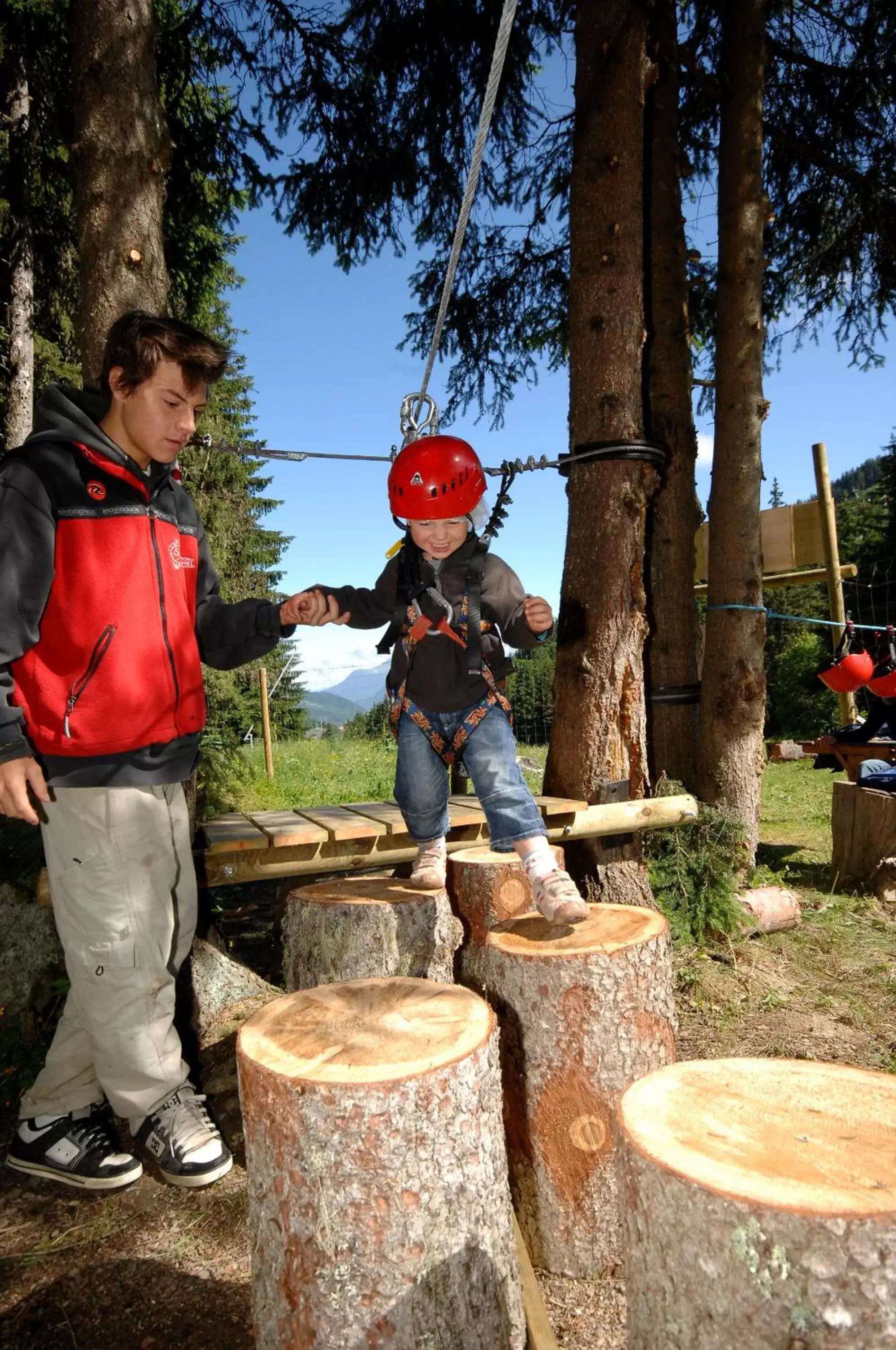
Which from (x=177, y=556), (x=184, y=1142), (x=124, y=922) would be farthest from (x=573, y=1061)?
(x=177, y=556)

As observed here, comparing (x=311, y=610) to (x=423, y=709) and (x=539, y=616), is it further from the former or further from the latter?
(x=539, y=616)

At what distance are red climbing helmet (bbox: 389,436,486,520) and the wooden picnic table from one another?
240 inches

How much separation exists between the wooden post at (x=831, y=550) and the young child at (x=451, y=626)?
17.5 feet

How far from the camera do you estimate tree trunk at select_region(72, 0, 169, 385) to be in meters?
3.41

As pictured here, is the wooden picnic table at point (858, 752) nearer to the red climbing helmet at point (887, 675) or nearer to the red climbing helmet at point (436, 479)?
the red climbing helmet at point (887, 675)

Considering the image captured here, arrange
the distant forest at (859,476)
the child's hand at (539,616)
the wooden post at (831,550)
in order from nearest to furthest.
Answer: the child's hand at (539,616) → the wooden post at (831,550) → the distant forest at (859,476)

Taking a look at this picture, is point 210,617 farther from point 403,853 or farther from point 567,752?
point 567,752

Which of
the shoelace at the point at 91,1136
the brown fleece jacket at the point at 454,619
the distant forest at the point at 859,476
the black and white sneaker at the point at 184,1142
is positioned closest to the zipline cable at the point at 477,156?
the brown fleece jacket at the point at 454,619

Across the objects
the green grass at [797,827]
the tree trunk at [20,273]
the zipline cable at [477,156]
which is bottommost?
the green grass at [797,827]

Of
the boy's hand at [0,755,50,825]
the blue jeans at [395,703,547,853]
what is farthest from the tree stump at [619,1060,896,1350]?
the boy's hand at [0,755,50,825]

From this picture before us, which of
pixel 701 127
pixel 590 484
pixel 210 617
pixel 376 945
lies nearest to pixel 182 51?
pixel 590 484

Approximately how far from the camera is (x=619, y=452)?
418 centimetres

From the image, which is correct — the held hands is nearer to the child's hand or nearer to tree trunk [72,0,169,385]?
the child's hand

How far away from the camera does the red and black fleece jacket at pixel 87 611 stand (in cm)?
226
